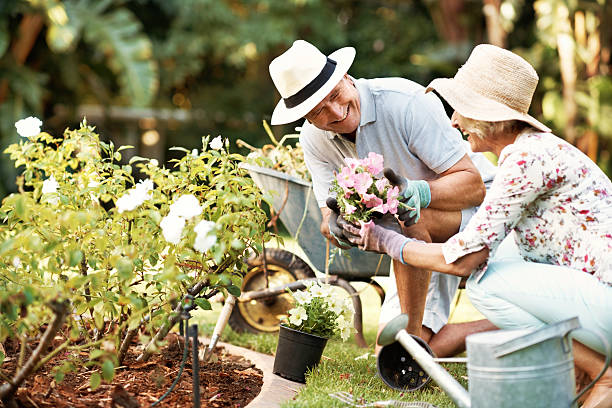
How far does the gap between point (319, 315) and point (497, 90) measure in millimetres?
1110

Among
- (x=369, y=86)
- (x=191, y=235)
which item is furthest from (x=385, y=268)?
(x=191, y=235)

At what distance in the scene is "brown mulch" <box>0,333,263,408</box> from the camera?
2.21 metres

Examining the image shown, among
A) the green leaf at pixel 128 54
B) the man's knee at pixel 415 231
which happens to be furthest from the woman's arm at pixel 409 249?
the green leaf at pixel 128 54

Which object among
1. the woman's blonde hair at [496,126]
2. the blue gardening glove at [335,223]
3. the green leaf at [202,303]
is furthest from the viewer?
the blue gardening glove at [335,223]

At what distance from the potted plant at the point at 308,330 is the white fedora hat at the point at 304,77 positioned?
2.37 ft

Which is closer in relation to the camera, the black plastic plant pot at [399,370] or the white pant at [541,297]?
the white pant at [541,297]

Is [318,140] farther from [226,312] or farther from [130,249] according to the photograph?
[130,249]

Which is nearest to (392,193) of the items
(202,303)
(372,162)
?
(372,162)

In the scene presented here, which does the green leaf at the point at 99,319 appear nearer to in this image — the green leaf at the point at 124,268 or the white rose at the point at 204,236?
the green leaf at the point at 124,268

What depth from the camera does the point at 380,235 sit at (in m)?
2.40

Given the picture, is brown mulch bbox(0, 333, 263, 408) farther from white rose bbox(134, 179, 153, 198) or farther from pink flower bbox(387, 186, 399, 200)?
pink flower bbox(387, 186, 399, 200)

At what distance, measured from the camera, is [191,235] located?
7.06 ft

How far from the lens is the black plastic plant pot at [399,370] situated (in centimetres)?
259

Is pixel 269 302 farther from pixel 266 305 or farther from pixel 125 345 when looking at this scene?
pixel 125 345
